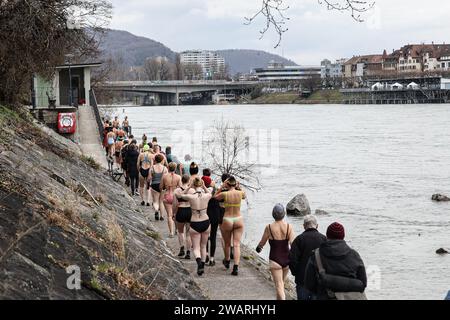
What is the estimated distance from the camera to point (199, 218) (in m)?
11.8

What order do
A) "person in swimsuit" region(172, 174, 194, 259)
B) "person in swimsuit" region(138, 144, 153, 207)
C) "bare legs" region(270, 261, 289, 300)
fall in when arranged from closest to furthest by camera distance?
1. "bare legs" region(270, 261, 289, 300)
2. "person in swimsuit" region(172, 174, 194, 259)
3. "person in swimsuit" region(138, 144, 153, 207)

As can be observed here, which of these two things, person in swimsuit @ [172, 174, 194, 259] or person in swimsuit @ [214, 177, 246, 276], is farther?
person in swimsuit @ [172, 174, 194, 259]

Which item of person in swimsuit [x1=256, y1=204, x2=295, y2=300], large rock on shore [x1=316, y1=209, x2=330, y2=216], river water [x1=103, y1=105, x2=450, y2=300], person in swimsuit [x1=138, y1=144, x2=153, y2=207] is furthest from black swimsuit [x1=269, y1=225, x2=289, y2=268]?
large rock on shore [x1=316, y1=209, x2=330, y2=216]

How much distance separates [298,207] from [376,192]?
7.43 m

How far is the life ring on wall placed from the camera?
31.8 meters

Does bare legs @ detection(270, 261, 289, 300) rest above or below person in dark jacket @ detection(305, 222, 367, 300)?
below

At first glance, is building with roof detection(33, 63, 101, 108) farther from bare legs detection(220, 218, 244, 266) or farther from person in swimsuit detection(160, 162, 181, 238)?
bare legs detection(220, 218, 244, 266)

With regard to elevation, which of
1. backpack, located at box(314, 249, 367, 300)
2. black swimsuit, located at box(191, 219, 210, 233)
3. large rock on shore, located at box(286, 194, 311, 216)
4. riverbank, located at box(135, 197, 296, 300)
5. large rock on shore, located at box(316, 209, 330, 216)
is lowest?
large rock on shore, located at box(316, 209, 330, 216)

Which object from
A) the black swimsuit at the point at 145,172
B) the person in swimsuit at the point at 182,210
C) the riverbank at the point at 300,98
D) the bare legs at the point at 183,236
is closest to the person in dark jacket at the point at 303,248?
the person in swimsuit at the point at 182,210

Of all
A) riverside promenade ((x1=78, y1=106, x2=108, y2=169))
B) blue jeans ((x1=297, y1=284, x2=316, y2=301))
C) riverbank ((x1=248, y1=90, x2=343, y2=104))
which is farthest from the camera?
riverbank ((x1=248, y1=90, x2=343, y2=104))

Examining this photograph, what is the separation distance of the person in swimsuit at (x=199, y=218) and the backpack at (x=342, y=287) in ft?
14.6

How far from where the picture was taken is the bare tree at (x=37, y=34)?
1947 cm

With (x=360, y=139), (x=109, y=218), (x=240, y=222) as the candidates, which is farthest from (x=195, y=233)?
(x=360, y=139)
